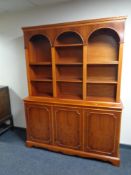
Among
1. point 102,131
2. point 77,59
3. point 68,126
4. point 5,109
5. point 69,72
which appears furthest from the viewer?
point 5,109

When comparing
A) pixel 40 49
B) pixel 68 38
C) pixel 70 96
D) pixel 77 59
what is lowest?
pixel 70 96

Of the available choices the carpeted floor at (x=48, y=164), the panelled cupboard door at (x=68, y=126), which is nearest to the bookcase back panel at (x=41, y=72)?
the panelled cupboard door at (x=68, y=126)

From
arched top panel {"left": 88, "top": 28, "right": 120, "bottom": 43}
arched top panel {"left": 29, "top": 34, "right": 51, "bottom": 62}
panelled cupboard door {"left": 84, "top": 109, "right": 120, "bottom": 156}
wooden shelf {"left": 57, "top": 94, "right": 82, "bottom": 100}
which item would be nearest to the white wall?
arched top panel {"left": 88, "top": 28, "right": 120, "bottom": 43}

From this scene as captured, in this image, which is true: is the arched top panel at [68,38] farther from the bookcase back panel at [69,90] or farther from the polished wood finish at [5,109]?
the polished wood finish at [5,109]

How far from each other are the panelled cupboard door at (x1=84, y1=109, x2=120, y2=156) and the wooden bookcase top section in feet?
0.83

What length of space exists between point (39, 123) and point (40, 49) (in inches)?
51.2

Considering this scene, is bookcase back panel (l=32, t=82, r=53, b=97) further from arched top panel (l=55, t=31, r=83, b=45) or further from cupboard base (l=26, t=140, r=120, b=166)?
cupboard base (l=26, t=140, r=120, b=166)

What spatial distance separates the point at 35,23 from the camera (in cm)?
268

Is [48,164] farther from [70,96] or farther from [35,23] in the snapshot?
[35,23]

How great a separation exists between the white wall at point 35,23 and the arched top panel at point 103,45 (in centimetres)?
19

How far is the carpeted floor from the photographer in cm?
208

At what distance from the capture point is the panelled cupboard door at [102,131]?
6.91 ft

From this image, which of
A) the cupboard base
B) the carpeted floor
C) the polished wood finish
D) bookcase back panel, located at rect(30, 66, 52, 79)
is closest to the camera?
the carpeted floor

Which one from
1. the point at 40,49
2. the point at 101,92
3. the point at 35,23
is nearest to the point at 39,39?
the point at 40,49
